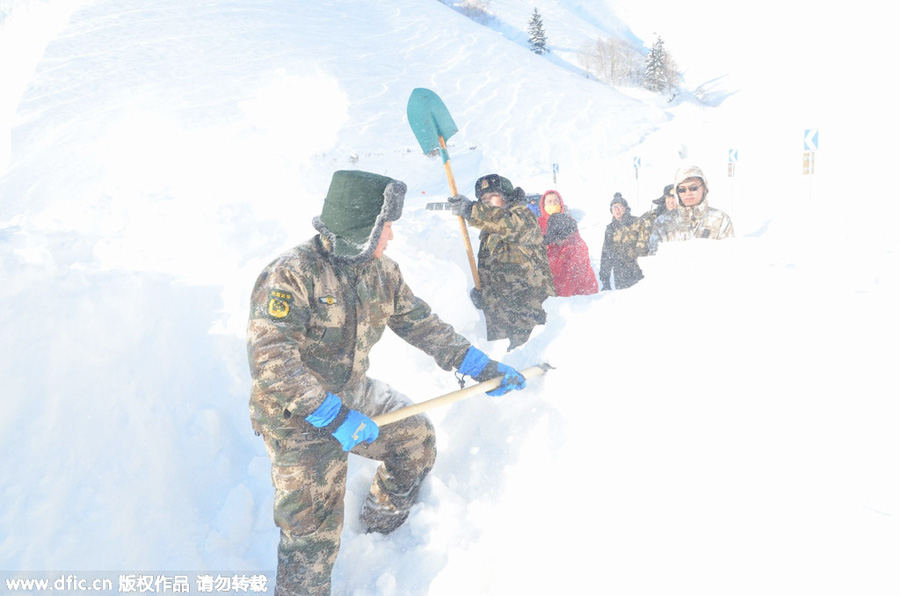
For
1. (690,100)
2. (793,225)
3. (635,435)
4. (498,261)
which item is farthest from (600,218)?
(690,100)

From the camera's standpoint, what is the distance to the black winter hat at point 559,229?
5102 millimetres

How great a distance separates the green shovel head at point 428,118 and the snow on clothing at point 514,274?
88 cm

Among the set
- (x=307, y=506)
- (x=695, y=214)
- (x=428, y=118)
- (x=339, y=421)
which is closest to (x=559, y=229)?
(x=695, y=214)

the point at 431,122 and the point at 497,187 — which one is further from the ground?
the point at 431,122

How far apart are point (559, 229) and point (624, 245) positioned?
1279 mm

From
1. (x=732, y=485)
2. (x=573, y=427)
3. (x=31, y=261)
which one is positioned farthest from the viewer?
(x=31, y=261)

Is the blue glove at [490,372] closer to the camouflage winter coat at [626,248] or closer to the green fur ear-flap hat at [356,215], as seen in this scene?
the green fur ear-flap hat at [356,215]

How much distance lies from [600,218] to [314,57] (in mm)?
21991

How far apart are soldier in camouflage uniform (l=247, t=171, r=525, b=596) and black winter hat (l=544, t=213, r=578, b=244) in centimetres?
295

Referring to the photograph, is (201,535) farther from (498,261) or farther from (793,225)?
(793,225)

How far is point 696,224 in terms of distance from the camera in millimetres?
4012

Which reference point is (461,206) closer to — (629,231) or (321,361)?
(321,361)

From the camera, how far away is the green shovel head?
4363 mm

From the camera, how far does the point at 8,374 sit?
118 inches
